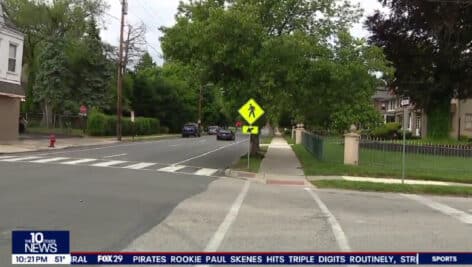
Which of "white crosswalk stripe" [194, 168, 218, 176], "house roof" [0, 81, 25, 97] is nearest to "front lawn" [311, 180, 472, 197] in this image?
"white crosswalk stripe" [194, 168, 218, 176]

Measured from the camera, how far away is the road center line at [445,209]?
1230cm

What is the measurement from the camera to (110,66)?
59.3 meters

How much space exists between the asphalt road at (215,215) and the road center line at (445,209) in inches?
1.1

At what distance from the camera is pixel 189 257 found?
755 centimetres

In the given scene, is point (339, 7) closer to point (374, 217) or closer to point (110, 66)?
point (374, 217)

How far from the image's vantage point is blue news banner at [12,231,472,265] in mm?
6727

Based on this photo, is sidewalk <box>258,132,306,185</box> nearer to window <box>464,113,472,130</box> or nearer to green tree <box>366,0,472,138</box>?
green tree <box>366,0,472,138</box>

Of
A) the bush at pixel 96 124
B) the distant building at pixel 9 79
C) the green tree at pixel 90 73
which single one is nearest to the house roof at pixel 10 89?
the distant building at pixel 9 79

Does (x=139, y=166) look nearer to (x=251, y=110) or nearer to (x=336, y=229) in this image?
(x=251, y=110)

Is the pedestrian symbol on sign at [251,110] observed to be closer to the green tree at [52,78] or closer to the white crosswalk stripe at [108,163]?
the white crosswalk stripe at [108,163]

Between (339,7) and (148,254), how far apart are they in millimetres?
22878

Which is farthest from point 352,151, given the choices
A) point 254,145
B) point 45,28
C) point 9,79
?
point 45,28

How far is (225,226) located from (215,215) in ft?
4.31

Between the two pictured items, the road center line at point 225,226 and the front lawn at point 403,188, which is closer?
the road center line at point 225,226
